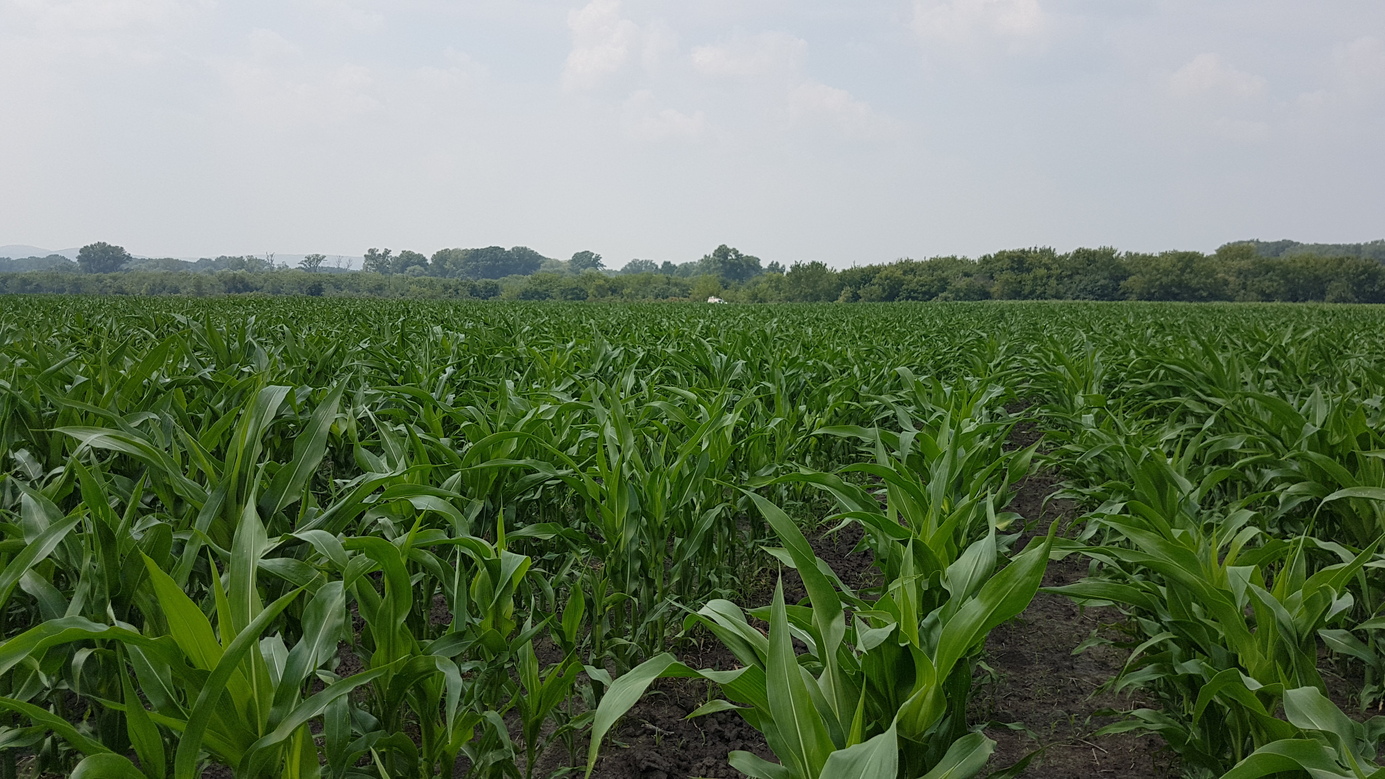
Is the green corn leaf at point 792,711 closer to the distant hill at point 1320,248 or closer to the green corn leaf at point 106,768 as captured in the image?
the green corn leaf at point 106,768

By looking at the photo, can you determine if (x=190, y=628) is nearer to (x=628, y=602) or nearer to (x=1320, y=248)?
(x=628, y=602)

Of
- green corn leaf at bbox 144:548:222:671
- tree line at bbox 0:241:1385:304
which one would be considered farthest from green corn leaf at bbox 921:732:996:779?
tree line at bbox 0:241:1385:304

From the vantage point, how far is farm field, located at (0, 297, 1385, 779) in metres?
1.17

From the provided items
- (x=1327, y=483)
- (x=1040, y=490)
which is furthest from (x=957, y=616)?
(x=1040, y=490)

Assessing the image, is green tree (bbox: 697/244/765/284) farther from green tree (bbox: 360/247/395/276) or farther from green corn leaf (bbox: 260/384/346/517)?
green corn leaf (bbox: 260/384/346/517)

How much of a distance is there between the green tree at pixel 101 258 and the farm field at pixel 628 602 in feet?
481

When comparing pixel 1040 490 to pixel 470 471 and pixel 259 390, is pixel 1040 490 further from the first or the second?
pixel 259 390

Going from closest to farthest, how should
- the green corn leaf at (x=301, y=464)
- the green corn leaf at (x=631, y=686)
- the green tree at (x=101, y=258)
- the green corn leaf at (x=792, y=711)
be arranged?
the green corn leaf at (x=792, y=711)
the green corn leaf at (x=631, y=686)
the green corn leaf at (x=301, y=464)
the green tree at (x=101, y=258)

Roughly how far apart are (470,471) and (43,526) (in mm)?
1017

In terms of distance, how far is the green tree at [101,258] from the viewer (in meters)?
115

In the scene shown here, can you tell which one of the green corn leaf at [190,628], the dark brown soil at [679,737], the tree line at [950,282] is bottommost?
the dark brown soil at [679,737]

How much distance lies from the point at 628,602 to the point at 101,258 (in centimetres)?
15059

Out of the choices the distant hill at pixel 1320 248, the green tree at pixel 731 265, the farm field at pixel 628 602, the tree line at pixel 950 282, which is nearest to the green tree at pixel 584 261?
the green tree at pixel 731 265

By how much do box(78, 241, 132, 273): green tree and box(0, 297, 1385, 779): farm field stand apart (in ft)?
481
